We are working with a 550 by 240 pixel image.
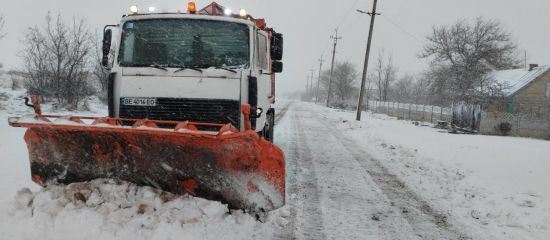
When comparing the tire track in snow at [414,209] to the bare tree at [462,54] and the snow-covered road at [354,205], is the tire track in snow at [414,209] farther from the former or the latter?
the bare tree at [462,54]

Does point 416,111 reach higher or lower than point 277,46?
lower

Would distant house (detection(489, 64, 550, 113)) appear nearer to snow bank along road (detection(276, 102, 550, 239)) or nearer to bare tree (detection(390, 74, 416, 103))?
snow bank along road (detection(276, 102, 550, 239))

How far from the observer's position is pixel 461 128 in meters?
20.8

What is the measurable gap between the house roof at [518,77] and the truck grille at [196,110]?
106 ft

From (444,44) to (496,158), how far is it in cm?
2984

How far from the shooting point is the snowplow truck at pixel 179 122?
3.53 meters

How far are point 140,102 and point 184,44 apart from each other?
0.92 m

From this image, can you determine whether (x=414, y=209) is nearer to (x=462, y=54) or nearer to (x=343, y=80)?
(x=462, y=54)

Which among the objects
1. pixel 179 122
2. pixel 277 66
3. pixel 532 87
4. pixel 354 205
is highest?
pixel 532 87

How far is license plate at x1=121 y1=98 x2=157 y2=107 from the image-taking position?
15.5 ft

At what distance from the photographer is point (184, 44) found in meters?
5.03

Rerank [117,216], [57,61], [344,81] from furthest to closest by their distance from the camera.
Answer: [344,81], [57,61], [117,216]

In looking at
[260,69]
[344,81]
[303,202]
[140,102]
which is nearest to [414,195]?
[303,202]

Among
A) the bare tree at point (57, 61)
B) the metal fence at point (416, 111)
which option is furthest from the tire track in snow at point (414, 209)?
the metal fence at point (416, 111)
